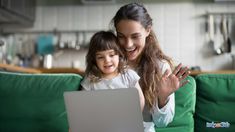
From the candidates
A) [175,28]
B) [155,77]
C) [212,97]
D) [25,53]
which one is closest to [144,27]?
[155,77]

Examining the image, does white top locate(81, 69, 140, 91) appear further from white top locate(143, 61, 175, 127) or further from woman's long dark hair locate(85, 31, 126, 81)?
white top locate(143, 61, 175, 127)

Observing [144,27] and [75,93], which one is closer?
[75,93]

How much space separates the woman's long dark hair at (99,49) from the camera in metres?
1.35

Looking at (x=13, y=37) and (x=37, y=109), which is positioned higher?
(x=13, y=37)

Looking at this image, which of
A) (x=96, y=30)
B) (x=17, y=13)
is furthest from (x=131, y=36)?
(x=96, y=30)

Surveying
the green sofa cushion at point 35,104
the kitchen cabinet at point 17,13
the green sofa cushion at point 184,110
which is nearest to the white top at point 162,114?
the green sofa cushion at point 184,110

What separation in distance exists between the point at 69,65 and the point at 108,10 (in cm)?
76

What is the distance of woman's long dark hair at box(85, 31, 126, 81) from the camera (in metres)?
1.35

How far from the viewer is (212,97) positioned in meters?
1.49

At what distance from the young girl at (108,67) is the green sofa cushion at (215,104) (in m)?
0.38

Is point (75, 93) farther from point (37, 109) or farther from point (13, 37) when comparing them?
point (13, 37)

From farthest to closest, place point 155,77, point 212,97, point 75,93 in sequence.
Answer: point 212,97
point 155,77
point 75,93

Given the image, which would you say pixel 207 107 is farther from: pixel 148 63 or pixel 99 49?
pixel 99 49

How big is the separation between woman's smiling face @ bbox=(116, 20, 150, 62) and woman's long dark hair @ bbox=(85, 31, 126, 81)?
0.03 meters
